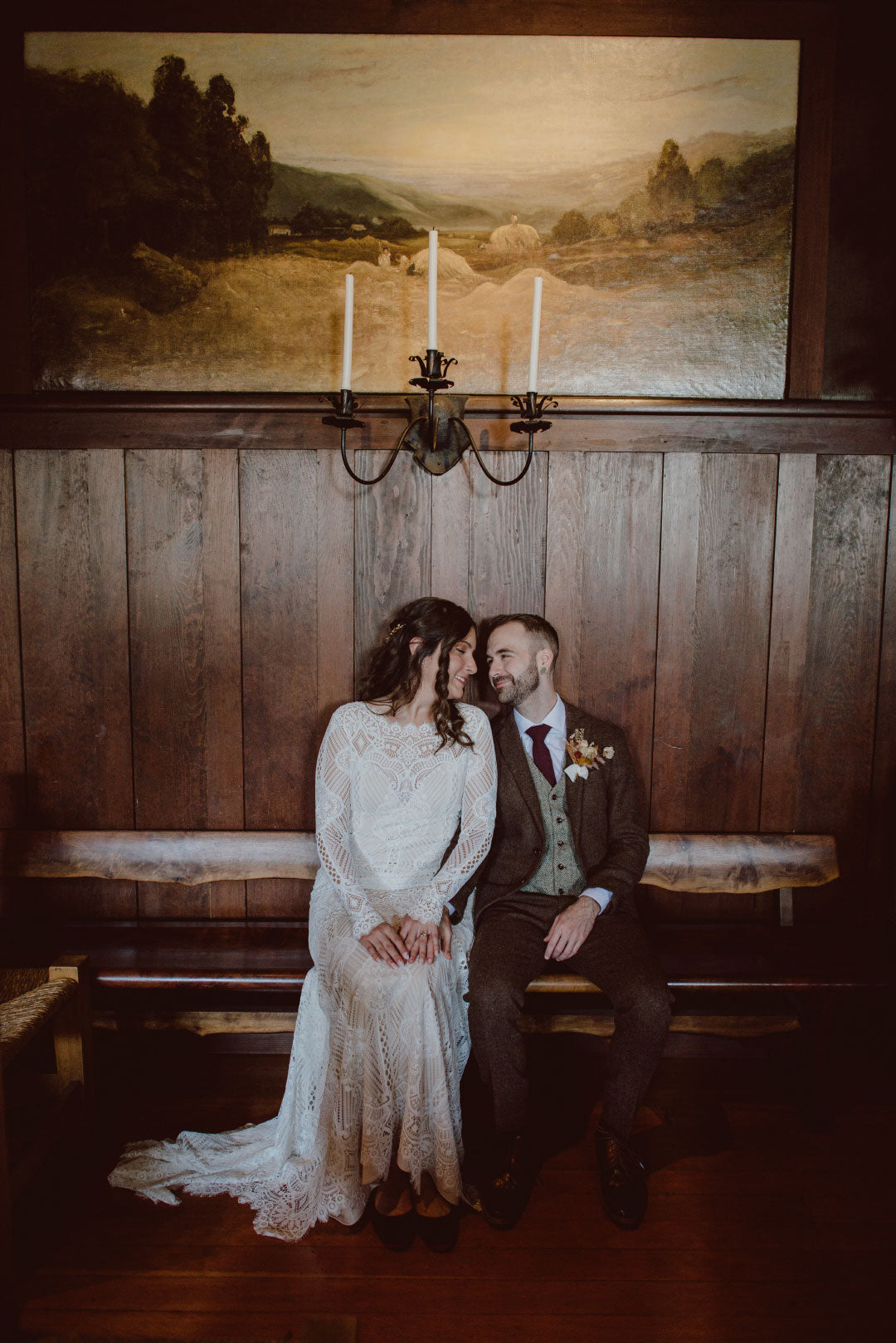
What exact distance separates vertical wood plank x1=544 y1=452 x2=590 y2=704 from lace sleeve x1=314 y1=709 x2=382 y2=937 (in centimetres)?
83

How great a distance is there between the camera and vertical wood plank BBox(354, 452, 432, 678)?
256cm

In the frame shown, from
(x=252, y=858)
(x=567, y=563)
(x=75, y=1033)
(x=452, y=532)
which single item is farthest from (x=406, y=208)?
(x=75, y=1033)

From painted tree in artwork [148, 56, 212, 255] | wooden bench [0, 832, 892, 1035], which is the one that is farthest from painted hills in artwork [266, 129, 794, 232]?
wooden bench [0, 832, 892, 1035]

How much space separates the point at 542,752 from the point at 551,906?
0.48m

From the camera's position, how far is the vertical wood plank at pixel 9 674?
2.57 meters

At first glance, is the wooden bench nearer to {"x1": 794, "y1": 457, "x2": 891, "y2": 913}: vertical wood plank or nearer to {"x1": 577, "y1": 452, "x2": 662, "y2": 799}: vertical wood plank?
{"x1": 794, "y1": 457, "x2": 891, "y2": 913}: vertical wood plank

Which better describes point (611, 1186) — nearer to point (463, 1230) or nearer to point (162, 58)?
point (463, 1230)

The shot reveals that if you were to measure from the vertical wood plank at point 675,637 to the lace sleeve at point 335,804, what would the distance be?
113 centimetres

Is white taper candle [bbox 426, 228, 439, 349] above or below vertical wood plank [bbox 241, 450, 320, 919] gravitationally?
above

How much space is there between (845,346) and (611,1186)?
276 cm

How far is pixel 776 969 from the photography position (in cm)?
229

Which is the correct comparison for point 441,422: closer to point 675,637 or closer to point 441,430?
point 441,430

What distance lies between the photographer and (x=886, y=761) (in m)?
2.70

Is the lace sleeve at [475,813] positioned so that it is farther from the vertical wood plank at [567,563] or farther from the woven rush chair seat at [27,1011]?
the woven rush chair seat at [27,1011]
